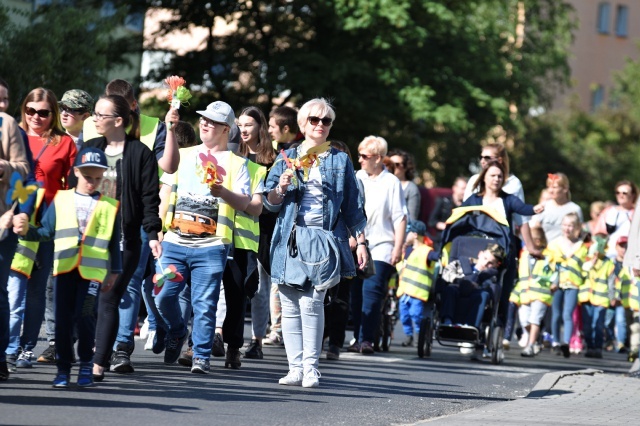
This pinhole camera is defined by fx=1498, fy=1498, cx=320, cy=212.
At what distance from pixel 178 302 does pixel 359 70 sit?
2508 cm

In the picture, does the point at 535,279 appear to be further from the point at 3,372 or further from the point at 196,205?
the point at 3,372

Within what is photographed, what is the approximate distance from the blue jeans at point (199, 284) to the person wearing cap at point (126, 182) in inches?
23.5

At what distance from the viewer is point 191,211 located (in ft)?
34.9

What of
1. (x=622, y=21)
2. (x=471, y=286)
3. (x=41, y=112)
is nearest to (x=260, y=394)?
(x=41, y=112)

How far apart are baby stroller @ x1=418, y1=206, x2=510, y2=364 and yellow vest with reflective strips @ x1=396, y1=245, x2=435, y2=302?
581 millimetres

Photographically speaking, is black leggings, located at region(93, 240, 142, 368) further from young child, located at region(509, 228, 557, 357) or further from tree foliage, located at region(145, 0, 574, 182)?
tree foliage, located at region(145, 0, 574, 182)

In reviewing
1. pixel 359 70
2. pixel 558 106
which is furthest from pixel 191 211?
pixel 558 106

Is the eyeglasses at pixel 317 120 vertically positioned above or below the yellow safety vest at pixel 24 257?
above

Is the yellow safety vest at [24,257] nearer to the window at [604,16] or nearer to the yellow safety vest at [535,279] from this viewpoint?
the yellow safety vest at [535,279]

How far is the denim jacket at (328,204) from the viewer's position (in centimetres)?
1037

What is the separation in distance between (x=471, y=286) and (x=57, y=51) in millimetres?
12771

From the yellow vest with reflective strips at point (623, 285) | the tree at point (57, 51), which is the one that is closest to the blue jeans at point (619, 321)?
the yellow vest with reflective strips at point (623, 285)

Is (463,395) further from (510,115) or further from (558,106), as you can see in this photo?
(558,106)

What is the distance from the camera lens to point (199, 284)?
34.8ft
